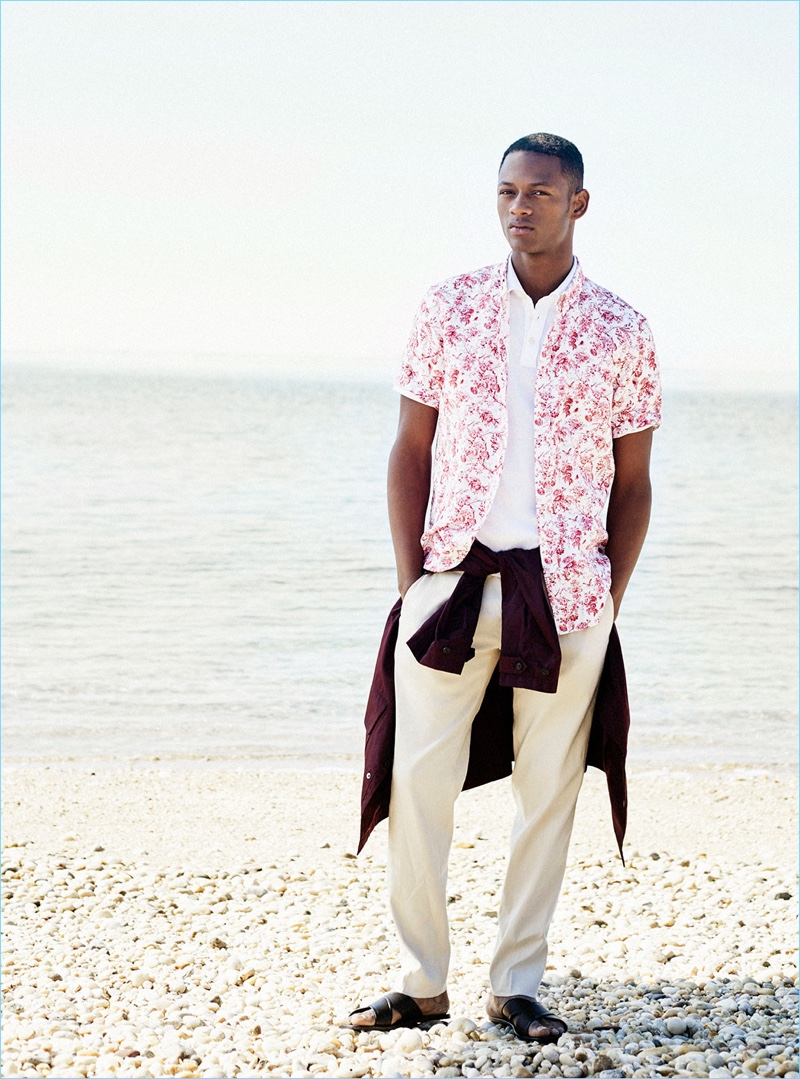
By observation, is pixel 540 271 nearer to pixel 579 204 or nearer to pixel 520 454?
pixel 579 204

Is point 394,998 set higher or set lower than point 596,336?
lower

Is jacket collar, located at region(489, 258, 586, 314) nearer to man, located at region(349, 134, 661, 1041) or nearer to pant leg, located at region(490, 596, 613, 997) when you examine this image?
man, located at region(349, 134, 661, 1041)

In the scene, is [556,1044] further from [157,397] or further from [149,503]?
[157,397]

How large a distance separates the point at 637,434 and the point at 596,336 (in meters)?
0.25

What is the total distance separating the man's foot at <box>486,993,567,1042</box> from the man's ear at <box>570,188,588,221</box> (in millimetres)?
1836

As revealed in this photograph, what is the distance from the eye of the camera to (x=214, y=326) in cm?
7044

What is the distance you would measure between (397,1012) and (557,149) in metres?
2.02

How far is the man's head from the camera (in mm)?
2771

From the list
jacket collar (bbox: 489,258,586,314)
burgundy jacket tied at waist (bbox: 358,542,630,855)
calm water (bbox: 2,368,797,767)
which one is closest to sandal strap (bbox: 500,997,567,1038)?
burgundy jacket tied at waist (bbox: 358,542,630,855)

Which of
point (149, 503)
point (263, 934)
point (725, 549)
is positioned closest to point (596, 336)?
point (263, 934)

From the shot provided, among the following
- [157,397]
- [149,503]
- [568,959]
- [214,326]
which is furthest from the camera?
[214,326]

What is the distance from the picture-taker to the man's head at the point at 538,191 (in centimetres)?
277

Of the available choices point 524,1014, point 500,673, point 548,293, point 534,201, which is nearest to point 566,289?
point 548,293

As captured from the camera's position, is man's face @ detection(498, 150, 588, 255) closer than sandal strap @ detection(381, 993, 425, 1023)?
Yes
